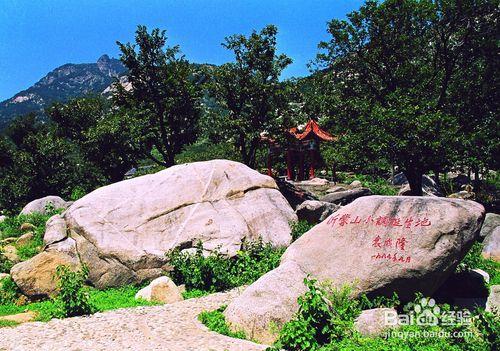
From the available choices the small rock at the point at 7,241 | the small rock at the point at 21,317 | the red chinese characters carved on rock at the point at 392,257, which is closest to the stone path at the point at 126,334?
the small rock at the point at 21,317

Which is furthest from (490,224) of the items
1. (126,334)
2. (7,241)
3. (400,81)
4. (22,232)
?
(22,232)

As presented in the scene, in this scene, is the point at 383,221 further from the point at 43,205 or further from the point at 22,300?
the point at 43,205

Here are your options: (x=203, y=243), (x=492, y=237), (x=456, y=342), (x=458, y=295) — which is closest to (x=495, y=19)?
(x=492, y=237)

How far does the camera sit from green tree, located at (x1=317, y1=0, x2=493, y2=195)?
22266 mm

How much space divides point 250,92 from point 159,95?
6.53 metres

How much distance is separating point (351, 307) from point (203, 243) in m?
6.23

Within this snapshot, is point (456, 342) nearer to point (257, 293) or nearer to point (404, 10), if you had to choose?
point (257, 293)

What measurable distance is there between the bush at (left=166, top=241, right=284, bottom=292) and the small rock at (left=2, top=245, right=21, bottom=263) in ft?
21.5

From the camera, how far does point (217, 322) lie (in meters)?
9.34

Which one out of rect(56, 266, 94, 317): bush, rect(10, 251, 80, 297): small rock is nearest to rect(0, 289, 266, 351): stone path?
rect(56, 266, 94, 317): bush

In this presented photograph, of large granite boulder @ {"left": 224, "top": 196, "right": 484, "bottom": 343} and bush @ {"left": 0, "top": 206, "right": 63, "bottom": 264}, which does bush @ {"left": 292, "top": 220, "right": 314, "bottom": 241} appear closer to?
large granite boulder @ {"left": 224, "top": 196, "right": 484, "bottom": 343}

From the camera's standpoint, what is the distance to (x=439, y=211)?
9.88 meters

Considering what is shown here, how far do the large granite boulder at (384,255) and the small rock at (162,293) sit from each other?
251 centimetres

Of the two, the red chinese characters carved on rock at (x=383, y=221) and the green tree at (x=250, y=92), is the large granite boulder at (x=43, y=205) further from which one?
the red chinese characters carved on rock at (x=383, y=221)
